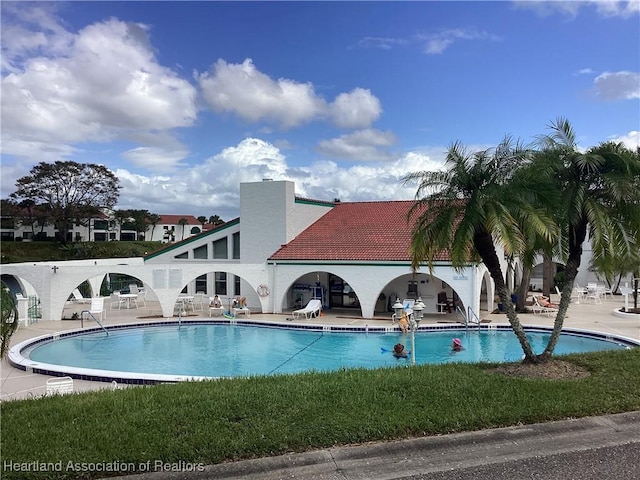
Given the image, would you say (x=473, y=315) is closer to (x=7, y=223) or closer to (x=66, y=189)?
(x=66, y=189)

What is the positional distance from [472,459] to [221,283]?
24.9m

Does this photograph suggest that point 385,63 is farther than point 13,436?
Yes

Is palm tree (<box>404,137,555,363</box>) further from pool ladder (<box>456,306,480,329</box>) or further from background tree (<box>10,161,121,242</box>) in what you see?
background tree (<box>10,161,121,242</box>)

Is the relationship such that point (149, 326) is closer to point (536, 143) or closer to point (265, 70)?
point (265, 70)

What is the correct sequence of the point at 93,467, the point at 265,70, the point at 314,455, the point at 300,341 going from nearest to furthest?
the point at 93,467
the point at 314,455
the point at 300,341
the point at 265,70

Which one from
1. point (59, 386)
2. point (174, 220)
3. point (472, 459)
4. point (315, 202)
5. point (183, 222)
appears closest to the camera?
point (472, 459)

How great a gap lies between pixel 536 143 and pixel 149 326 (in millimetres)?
19046

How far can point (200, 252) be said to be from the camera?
98.2 feet

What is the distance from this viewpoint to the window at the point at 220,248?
29531 millimetres

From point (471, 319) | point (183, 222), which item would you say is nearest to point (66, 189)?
point (183, 222)

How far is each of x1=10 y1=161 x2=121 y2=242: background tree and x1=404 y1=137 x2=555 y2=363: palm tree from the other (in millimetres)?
64073

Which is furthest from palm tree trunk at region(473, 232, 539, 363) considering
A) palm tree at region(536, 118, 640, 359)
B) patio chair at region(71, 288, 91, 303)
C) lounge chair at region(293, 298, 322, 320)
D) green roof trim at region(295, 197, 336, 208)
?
patio chair at region(71, 288, 91, 303)

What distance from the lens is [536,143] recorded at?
33.7 feet

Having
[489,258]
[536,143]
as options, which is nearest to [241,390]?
[489,258]
